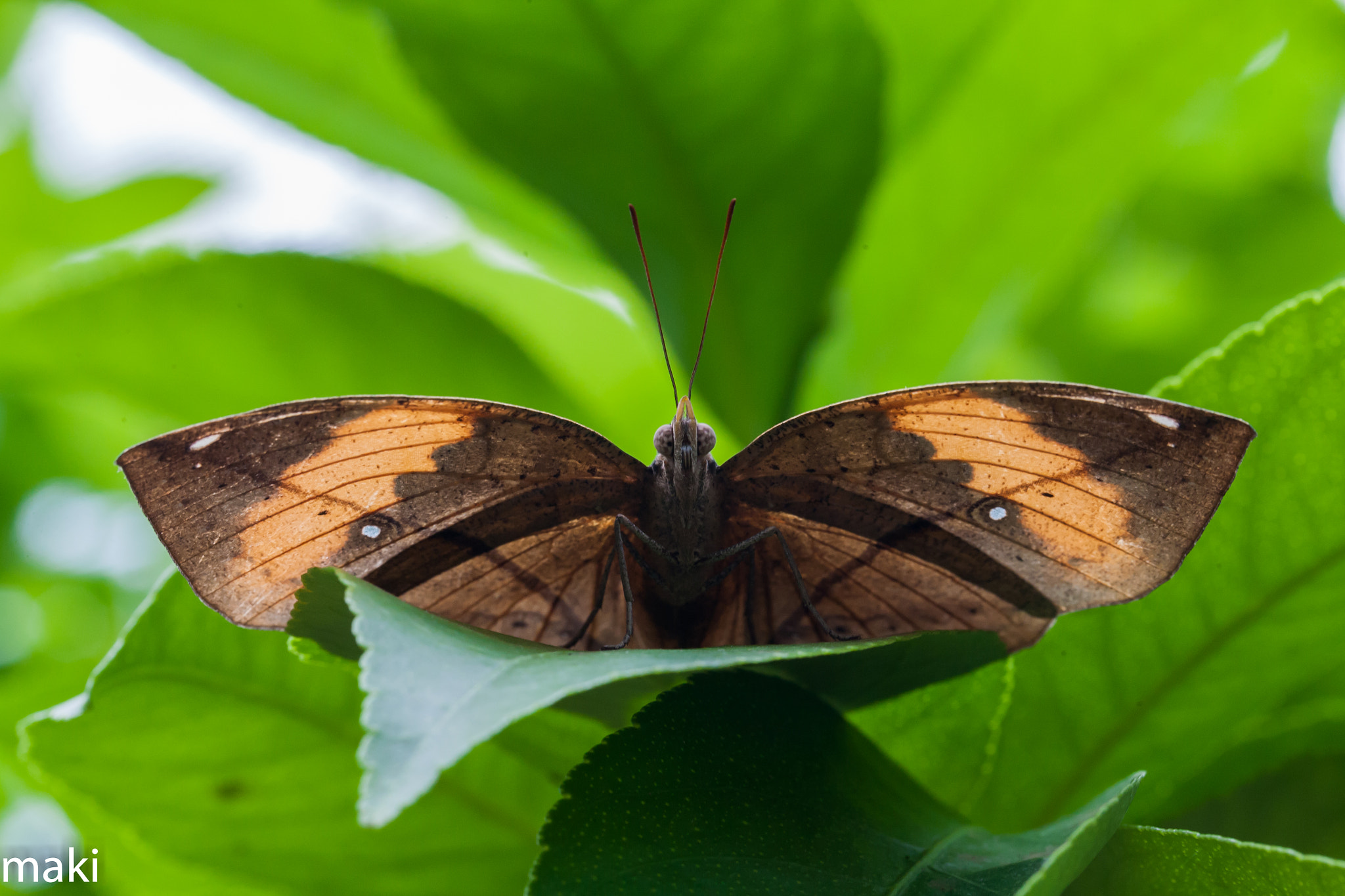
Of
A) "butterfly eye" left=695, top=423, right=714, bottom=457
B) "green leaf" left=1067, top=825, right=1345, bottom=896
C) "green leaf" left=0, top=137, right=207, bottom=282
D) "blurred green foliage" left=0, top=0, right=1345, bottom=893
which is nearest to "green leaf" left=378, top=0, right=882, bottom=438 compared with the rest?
"blurred green foliage" left=0, top=0, right=1345, bottom=893

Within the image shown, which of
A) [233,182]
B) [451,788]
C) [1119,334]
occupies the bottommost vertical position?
[451,788]

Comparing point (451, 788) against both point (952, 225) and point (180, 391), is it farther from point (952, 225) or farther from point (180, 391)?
point (952, 225)

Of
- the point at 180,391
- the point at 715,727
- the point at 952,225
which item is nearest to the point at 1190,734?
the point at 715,727

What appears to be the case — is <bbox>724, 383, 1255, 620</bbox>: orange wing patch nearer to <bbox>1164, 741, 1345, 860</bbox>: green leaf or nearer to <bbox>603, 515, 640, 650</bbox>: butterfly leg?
<bbox>603, 515, 640, 650</bbox>: butterfly leg

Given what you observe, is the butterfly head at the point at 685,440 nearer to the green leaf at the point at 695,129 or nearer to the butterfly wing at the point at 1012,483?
the butterfly wing at the point at 1012,483

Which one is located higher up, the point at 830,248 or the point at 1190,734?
the point at 830,248

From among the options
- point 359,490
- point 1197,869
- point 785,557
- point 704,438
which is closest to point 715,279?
point 704,438
